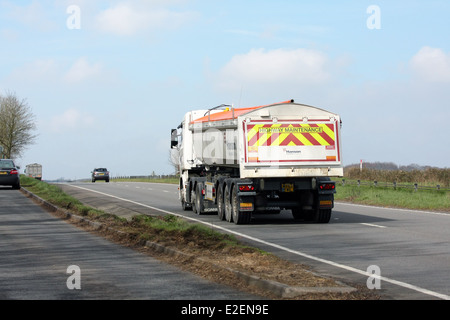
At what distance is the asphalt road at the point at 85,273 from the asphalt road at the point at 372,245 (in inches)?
90.6

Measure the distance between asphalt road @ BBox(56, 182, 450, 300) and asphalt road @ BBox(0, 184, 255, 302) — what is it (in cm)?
230

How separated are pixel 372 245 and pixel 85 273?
632 centimetres

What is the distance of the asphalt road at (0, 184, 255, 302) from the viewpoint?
8.76m

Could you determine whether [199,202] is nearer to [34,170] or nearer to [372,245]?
[372,245]

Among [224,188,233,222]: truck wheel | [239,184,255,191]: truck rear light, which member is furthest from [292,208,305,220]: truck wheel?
[239,184,255,191]: truck rear light

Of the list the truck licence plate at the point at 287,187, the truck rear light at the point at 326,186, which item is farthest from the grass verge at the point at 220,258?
the truck rear light at the point at 326,186

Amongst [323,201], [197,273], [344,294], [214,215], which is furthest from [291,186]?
[344,294]

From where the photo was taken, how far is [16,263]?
11758mm

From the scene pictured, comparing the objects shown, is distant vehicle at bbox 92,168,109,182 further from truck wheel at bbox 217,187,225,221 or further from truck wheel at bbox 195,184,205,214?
truck wheel at bbox 217,187,225,221

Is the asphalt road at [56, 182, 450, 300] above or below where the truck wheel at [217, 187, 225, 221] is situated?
below

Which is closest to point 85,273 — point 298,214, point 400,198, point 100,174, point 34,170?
point 298,214

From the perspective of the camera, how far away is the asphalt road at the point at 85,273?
28.7ft

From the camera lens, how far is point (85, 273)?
1058 cm

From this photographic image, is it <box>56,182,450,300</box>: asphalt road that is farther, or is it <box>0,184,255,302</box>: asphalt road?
<box>56,182,450,300</box>: asphalt road
